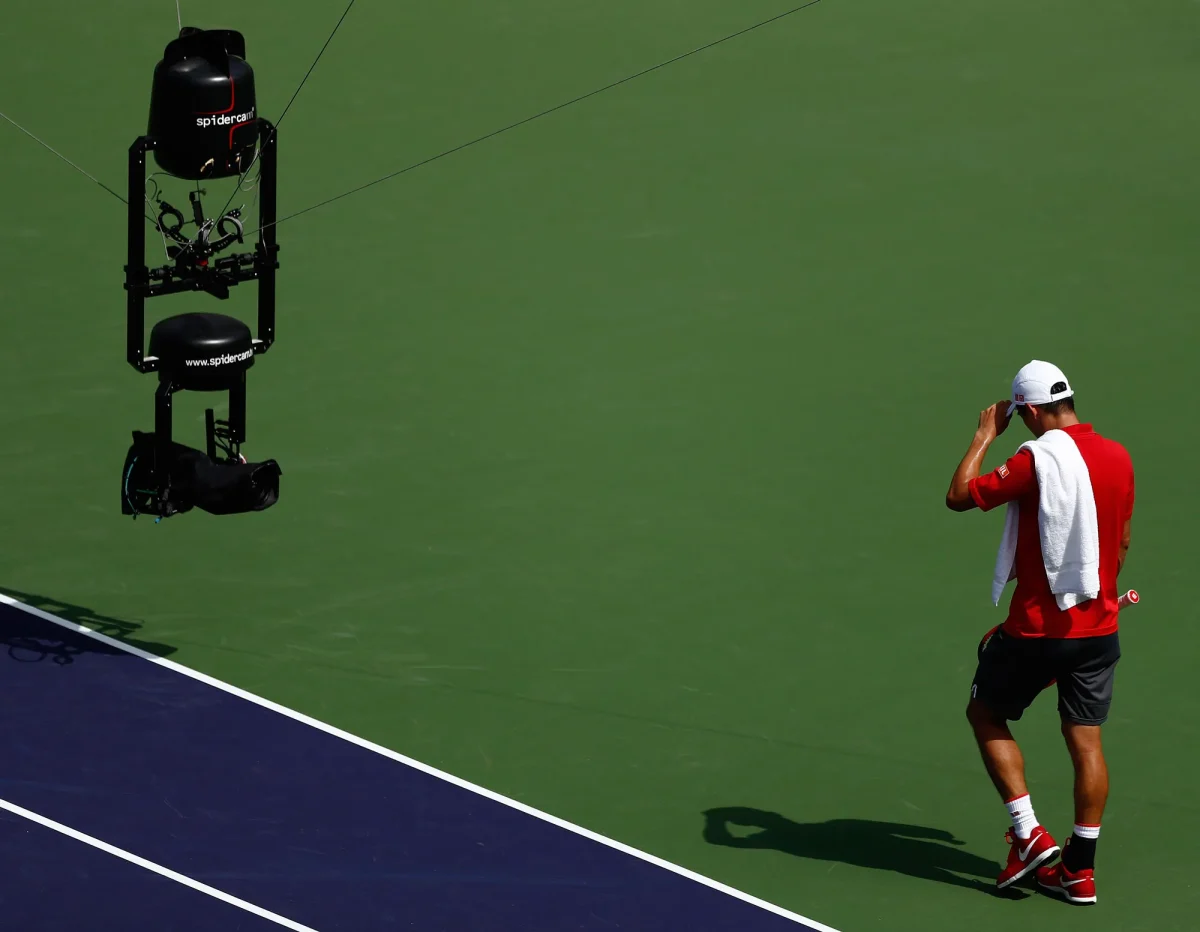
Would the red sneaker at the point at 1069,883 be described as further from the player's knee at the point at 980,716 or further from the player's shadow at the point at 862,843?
the player's knee at the point at 980,716

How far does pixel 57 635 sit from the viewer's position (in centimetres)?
1269

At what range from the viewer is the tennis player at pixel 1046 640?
1002 centimetres

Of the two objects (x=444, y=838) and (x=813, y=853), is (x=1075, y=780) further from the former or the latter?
(x=444, y=838)

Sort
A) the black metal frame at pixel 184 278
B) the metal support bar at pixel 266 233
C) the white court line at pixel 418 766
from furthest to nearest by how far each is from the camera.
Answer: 1. the metal support bar at pixel 266 233
2. the black metal frame at pixel 184 278
3. the white court line at pixel 418 766

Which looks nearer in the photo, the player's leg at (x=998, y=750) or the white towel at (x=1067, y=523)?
the white towel at (x=1067, y=523)

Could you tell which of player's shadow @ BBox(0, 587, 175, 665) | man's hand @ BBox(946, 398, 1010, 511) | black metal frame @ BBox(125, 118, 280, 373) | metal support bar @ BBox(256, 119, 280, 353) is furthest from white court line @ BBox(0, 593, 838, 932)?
man's hand @ BBox(946, 398, 1010, 511)

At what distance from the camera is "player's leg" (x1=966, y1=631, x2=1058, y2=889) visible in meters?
10.2

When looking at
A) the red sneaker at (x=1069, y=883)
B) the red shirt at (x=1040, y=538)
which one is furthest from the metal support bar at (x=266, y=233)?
the red sneaker at (x=1069, y=883)

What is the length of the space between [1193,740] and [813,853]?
226 cm

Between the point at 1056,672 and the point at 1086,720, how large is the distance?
0.82 ft

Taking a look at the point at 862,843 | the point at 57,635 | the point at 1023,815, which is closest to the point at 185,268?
the point at 57,635

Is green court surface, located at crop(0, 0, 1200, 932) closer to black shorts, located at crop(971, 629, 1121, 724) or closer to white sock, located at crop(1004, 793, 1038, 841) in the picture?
white sock, located at crop(1004, 793, 1038, 841)

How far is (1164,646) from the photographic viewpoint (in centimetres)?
1254

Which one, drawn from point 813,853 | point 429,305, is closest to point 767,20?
point 429,305
